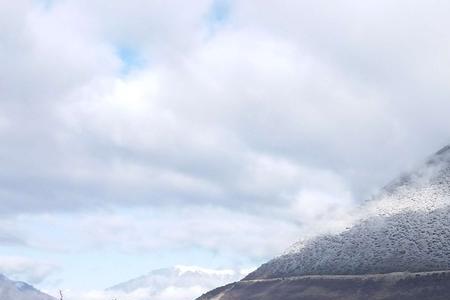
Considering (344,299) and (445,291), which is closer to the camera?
(445,291)

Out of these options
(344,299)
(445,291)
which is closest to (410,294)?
(445,291)

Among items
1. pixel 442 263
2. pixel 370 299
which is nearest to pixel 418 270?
pixel 442 263

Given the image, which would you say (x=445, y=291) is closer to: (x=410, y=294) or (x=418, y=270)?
(x=410, y=294)

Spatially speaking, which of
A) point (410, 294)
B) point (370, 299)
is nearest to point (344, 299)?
point (370, 299)

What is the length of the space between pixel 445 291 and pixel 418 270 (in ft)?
77.6

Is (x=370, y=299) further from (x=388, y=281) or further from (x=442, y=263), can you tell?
(x=442, y=263)

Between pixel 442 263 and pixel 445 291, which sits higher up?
pixel 442 263

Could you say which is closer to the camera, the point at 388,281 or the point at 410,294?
the point at 410,294

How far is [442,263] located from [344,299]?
3263 cm

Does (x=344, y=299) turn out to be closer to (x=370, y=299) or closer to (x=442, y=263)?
(x=370, y=299)

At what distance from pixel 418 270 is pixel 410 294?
18414 millimetres

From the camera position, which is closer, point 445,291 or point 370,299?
point 445,291

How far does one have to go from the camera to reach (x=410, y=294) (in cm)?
18262

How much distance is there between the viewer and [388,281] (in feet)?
652
